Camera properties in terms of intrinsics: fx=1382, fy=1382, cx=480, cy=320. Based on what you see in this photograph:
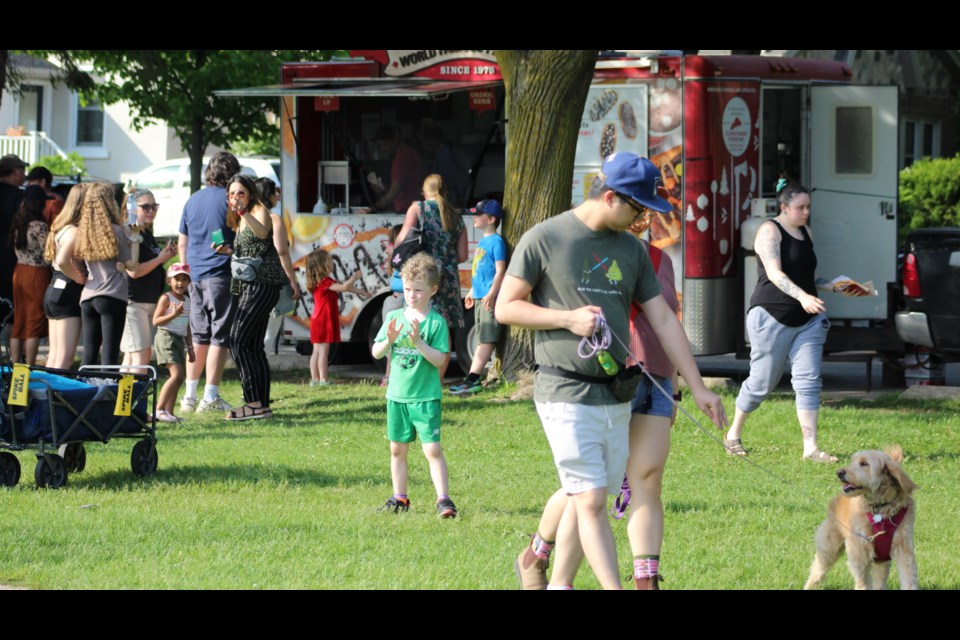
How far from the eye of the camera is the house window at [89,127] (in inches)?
1518

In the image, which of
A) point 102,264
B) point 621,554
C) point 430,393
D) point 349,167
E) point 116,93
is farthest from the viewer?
point 116,93

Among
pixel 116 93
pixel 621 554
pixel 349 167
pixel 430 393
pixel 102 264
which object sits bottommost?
pixel 621 554

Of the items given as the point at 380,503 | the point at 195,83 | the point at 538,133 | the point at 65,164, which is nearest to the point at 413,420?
the point at 380,503

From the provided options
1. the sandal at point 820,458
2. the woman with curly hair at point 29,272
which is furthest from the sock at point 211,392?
the sandal at point 820,458

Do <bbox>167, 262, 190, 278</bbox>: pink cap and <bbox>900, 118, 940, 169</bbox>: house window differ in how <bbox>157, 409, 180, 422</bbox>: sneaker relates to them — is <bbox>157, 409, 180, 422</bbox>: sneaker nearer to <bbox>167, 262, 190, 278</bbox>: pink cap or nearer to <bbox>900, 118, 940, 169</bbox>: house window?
<bbox>167, 262, 190, 278</bbox>: pink cap

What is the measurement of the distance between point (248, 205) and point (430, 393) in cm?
405

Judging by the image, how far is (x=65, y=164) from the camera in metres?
33.3

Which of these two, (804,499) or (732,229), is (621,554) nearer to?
(804,499)

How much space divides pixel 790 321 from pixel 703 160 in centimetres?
343

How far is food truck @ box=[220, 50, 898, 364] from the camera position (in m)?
12.6

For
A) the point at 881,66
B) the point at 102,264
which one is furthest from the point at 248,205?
the point at 881,66

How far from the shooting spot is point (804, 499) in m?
8.26

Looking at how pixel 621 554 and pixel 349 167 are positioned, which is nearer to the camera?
pixel 621 554

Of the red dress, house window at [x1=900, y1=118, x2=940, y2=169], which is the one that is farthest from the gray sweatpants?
house window at [x1=900, y1=118, x2=940, y2=169]
